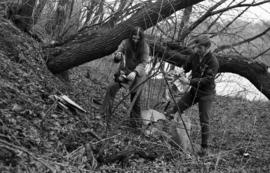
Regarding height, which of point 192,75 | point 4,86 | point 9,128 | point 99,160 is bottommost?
point 99,160

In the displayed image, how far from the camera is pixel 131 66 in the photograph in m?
6.37

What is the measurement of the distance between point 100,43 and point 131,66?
75 centimetres

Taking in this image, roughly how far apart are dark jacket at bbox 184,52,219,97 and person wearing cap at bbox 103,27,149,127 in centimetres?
81

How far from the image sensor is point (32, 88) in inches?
221

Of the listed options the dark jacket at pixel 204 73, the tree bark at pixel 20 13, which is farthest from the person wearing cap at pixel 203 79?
the tree bark at pixel 20 13

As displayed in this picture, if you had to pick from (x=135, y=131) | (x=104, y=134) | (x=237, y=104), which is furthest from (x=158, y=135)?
(x=237, y=104)

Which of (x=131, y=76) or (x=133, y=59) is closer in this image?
(x=131, y=76)

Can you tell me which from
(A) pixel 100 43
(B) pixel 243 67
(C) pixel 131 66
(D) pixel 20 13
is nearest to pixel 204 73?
(C) pixel 131 66

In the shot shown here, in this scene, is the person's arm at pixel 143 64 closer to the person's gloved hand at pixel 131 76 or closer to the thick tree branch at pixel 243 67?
the person's gloved hand at pixel 131 76

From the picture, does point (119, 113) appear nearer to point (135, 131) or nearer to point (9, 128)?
point (135, 131)

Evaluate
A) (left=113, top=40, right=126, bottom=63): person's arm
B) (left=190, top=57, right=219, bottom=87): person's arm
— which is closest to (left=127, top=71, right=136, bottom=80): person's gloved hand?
(left=113, top=40, right=126, bottom=63): person's arm

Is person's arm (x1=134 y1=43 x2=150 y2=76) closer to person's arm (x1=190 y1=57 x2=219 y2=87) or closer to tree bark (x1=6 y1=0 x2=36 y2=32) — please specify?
person's arm (x1=190 y1=57 x2=219 y2=87)

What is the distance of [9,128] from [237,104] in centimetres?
753

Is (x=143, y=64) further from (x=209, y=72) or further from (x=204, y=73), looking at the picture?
(x=209, y=72)
